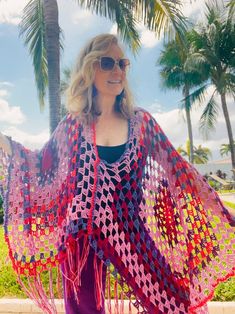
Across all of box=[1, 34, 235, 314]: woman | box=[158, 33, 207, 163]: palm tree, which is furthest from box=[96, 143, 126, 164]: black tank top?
box=[158, 33, 207, 163]: palm tree

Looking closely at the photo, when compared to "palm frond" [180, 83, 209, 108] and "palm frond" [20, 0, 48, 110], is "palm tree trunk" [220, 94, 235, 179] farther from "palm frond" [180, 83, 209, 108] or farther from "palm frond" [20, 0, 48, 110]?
"palm frond" [20, 0, 48, 110]

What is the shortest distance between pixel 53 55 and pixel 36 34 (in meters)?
1.76

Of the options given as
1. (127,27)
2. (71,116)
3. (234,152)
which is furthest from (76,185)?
(234,152)

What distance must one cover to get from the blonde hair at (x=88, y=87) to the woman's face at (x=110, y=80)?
0.02m

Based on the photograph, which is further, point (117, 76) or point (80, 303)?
point (117, 76)

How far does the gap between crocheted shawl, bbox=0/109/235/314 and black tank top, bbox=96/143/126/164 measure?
0.11ft

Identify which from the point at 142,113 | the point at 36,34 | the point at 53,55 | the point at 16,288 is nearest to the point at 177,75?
the point at 36,34

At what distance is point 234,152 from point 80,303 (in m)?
14.7

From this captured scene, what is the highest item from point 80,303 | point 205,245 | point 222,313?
point 205,245

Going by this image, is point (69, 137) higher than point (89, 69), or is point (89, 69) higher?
point (89, 69)

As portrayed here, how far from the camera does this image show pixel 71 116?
1570 mm

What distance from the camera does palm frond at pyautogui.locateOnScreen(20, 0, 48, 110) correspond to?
640cm

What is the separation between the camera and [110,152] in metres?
1.45

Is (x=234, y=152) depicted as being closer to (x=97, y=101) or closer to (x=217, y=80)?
(x=217, y=80)
